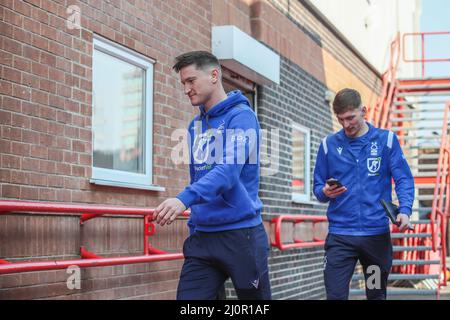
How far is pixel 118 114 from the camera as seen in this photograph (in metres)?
7.38

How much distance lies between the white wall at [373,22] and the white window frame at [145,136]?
588 centimetres

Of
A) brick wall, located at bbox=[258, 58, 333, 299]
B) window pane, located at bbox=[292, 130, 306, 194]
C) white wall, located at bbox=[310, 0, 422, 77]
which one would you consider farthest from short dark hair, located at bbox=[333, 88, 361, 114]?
white wall, located at bbox=[310, 0, 422, 77]

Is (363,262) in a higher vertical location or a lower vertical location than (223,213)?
lower

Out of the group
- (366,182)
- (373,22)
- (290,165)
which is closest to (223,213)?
(366,182)

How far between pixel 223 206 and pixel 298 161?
27.0 ft

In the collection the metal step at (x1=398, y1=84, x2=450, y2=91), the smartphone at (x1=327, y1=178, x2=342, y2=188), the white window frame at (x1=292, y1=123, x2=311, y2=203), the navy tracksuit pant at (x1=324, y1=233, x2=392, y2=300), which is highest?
the metal step at (x1=398, y1=84, x2=450, y2=91)

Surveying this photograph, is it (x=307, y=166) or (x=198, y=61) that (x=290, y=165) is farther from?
(x=198, y=61)

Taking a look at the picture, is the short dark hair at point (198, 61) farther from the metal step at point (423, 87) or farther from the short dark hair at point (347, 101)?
the metal step at point (423, 87)

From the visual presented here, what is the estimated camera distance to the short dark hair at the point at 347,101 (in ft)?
19.3

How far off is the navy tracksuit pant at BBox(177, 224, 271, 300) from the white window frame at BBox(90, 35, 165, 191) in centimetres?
232

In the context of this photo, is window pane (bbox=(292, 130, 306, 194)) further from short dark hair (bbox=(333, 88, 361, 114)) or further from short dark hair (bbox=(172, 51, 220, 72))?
short dark hair (bbox=(172, 51, 220, 72))

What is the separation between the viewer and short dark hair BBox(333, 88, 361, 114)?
587 cm

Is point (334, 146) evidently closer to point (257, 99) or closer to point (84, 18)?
point (84, 18)
